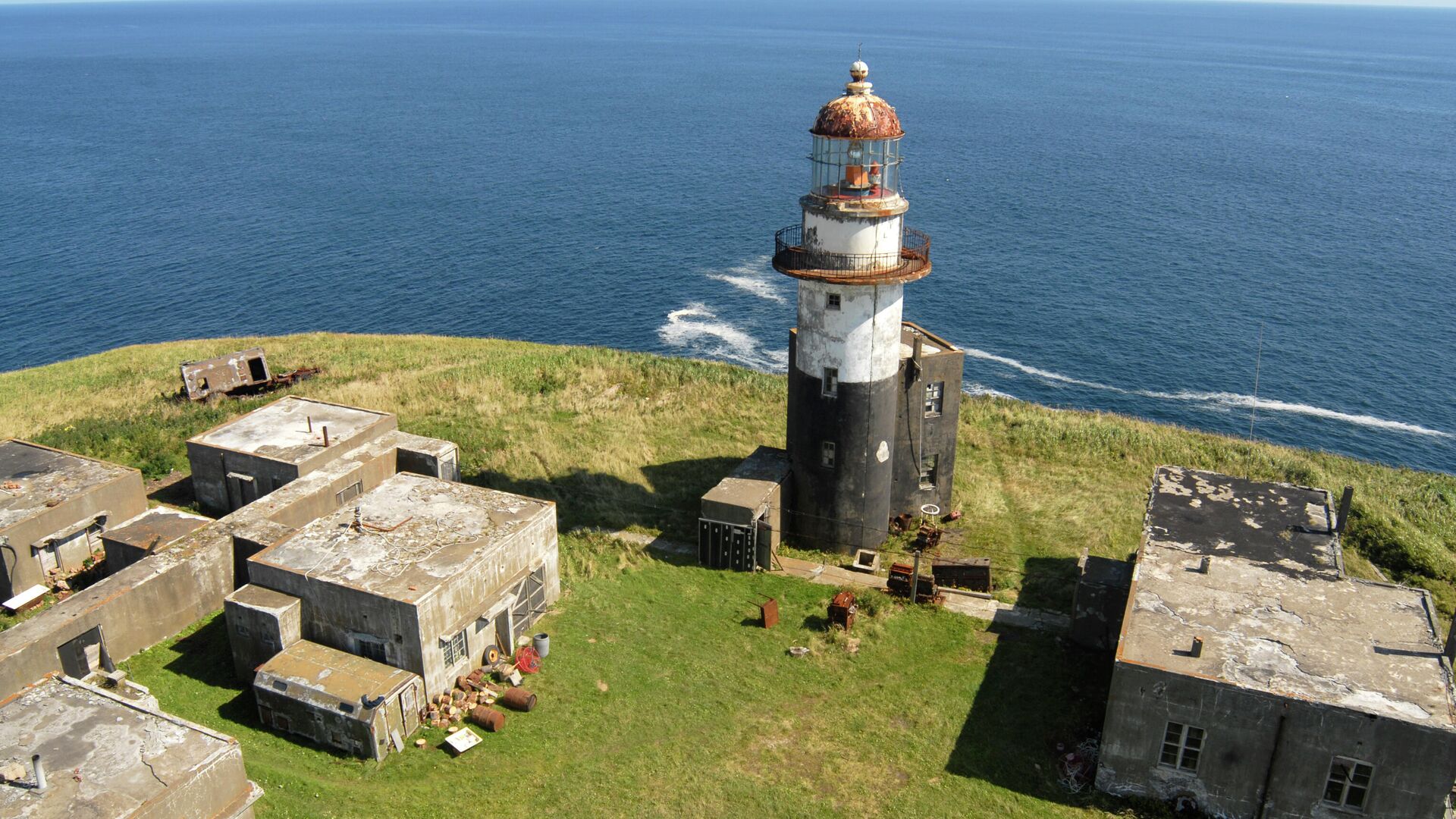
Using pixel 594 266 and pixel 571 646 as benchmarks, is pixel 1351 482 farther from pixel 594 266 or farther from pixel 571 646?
pixel 594 266

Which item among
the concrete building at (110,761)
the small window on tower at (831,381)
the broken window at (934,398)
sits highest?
the small window on tower at (831,381)

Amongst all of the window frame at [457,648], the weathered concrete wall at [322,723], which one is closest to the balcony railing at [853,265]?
the window frame at [457,648]

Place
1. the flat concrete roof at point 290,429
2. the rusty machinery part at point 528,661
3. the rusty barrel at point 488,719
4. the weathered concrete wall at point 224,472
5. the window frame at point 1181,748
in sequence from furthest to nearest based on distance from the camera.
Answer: the flat concrete roof at point 290,429 < the weathered concrete wall at point 224,472 < the rusty machinery part at point 528,661 < the rusty barrel at point 488,719 < the window frame at point 1181,748

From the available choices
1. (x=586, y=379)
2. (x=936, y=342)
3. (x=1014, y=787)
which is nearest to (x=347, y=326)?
(x=586, y=379)

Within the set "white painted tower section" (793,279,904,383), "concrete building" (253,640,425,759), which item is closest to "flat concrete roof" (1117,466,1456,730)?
"white painted tower section" (793,279,904,383)

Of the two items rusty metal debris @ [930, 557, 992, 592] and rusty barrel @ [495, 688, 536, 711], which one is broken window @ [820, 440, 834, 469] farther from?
rusty barrel @ [495, 688, 536, 711]

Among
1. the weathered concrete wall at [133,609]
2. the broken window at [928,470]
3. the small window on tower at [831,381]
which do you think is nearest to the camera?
the weathered concrete wall at [133,609]

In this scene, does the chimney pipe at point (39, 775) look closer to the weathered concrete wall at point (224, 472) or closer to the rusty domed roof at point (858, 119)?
the weathered concrete wall at point (224, 472)
